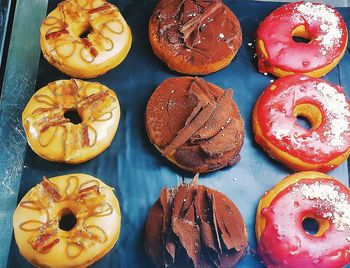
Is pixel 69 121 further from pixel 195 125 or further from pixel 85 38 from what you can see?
pixel 195 125

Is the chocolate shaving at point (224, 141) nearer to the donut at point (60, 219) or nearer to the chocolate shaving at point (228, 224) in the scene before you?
the chocolate shaving at point (228, 224)

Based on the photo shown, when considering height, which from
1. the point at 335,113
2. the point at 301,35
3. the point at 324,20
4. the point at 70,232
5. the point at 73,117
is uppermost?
the point at 324,20

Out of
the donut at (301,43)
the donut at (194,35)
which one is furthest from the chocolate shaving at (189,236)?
the donut at (301,43)

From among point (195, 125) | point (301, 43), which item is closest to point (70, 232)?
point (195, 125)

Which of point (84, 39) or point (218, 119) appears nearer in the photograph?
point (218, 119)

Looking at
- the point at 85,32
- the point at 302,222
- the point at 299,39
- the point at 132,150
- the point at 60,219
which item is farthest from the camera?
the point at 299,39

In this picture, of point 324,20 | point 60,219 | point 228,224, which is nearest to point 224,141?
point 228,224

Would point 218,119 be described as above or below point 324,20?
below

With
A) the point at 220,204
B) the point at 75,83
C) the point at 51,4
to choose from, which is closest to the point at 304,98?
the point at 220,204

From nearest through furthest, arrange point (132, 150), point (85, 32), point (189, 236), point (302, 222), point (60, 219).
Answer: point (189, 236), point (60, 219), point (302, 222), point (132, 150), point (85, 32)
